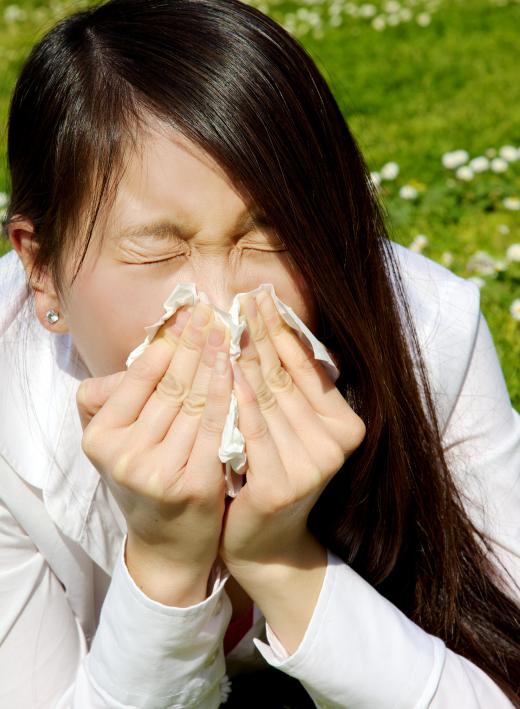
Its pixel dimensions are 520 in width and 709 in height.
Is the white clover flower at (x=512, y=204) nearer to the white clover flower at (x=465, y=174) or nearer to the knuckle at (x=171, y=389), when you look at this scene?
the white clover flower at (x=465, y=174)

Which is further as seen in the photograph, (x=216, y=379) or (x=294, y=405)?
(x=294, y=405)

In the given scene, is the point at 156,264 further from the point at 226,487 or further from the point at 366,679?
the point at 366,679

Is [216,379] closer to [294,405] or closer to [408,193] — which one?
[294,405]

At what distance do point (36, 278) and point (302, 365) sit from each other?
2.33ft

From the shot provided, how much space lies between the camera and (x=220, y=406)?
1.93 meters

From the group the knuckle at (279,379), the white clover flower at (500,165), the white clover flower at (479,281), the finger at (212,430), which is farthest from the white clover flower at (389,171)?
the finger at (212,430)

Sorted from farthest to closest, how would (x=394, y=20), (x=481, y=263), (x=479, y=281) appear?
(x=394, y=20) → (x=481, y=263) → (x=479, y=281)

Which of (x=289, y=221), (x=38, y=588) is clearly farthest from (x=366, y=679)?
(x=289, y=221)

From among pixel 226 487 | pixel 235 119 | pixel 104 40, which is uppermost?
pixel 104 40

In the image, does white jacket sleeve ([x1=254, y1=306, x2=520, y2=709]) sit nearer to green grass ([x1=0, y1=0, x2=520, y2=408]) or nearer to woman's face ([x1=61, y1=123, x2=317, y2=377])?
woman's face ([x1=61, y1=123, x2=317, y2=377])

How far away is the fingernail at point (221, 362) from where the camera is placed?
1.92m

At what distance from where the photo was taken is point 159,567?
215cm

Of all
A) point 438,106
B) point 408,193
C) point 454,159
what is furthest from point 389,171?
point 438,106

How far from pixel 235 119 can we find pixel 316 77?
26cm
